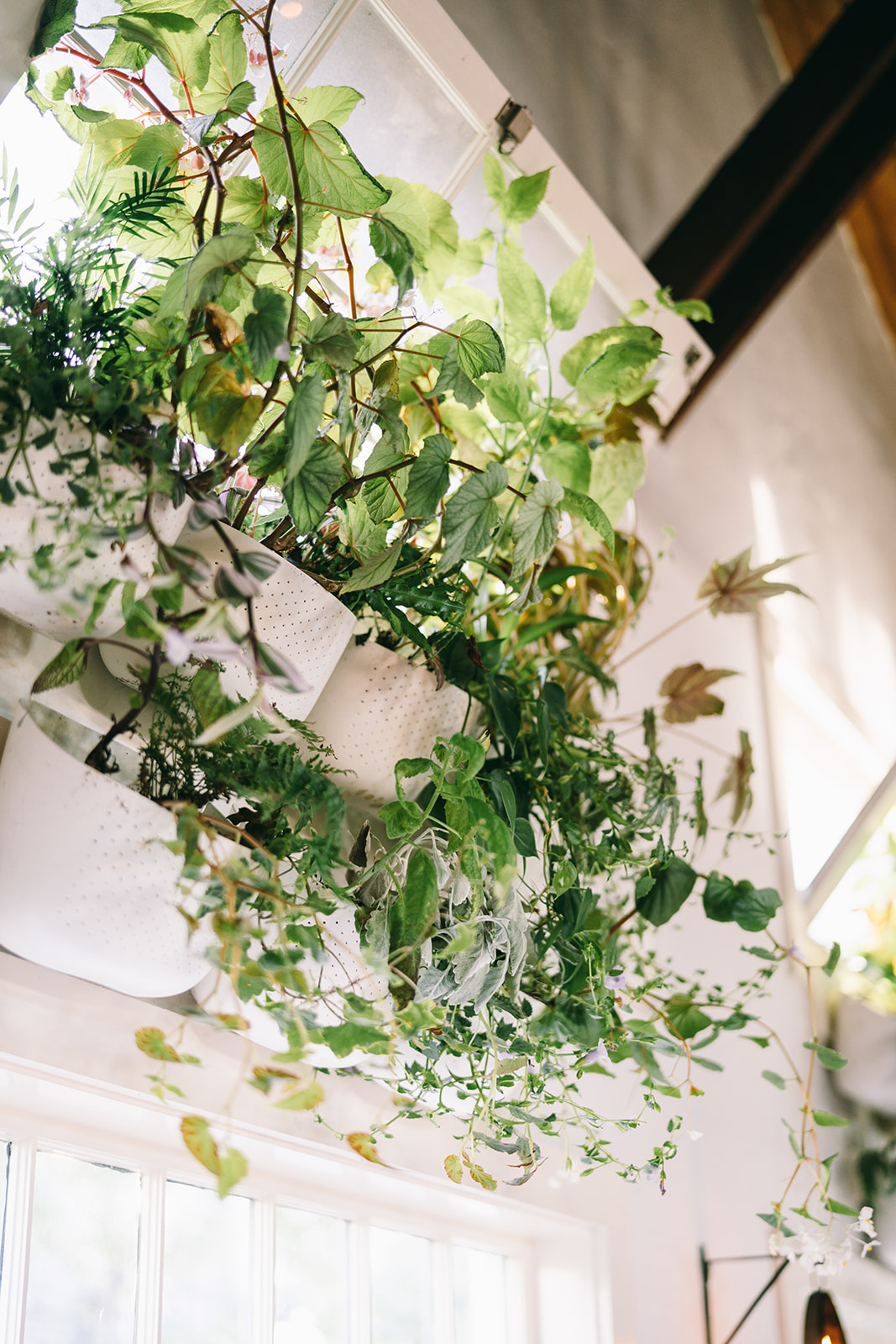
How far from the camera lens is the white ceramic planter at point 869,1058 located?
2.06 meters

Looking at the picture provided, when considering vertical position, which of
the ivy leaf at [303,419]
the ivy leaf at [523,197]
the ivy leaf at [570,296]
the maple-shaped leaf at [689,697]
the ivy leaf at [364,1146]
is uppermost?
the ivy leaf at [523,197]

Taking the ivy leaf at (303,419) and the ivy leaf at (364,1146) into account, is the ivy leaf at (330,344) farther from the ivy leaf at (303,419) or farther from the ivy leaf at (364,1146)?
the ivy leaf at (364,1146)

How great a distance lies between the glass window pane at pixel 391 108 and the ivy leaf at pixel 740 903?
89 cm

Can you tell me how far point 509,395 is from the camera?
953 mm

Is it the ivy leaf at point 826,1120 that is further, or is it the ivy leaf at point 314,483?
the ivy leaf at point 826,1120

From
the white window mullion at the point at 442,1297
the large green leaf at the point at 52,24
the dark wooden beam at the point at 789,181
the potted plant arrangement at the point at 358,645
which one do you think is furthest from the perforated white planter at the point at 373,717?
the dark wooden beam at the point at 789,181

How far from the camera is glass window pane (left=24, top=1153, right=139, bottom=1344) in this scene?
3.25 ft

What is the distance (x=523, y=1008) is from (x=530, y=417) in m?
0.54

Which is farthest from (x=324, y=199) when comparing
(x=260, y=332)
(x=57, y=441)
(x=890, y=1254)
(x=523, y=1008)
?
(x=890, y=1254)

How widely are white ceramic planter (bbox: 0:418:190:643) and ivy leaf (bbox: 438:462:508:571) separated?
216mm

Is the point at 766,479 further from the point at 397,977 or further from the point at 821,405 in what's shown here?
the point at 397,977

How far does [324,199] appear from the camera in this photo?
0.80 metres

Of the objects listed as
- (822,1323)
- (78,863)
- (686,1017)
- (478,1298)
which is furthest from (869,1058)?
(78,863)

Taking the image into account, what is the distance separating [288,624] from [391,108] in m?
0.83
